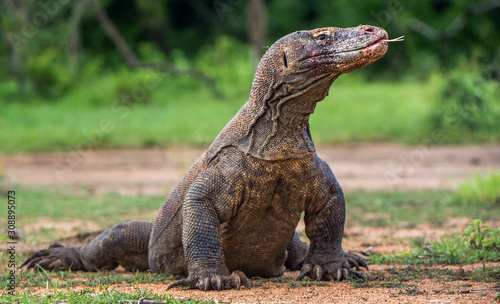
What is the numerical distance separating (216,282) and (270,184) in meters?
0.59

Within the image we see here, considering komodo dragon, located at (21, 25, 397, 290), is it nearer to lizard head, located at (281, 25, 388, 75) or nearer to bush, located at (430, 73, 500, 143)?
lizard head, located at (281, 25, 388, 75)

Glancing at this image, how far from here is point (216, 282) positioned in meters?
3.89

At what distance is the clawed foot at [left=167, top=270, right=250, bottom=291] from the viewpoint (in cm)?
388

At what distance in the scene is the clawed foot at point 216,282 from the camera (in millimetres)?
3881

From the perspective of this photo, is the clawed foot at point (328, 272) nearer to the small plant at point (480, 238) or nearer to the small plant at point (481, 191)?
the small plant at point (480, 238)

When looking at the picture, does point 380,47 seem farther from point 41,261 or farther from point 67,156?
point 67,156

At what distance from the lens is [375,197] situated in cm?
870

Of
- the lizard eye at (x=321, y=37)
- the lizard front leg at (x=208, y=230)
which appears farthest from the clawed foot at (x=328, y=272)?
the lizard eye at (x=321, y=37)

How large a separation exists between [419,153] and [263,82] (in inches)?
341

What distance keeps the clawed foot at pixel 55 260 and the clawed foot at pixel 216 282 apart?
1.28 m

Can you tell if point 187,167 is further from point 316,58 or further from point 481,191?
point 316,58

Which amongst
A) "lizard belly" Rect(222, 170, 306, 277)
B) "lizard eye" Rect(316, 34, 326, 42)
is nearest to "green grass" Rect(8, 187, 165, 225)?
"lizard belly" Rect(222, 170, 306, 277)

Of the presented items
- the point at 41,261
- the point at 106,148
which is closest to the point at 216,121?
the point at 106,148

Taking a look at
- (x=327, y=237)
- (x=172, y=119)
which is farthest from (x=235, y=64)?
(x=327, y=237)
